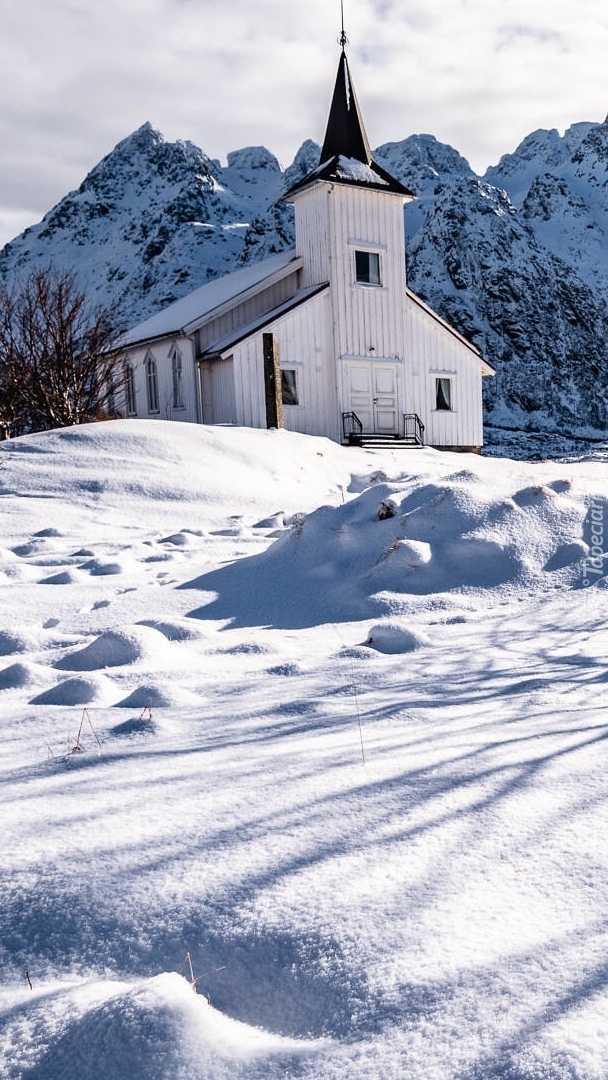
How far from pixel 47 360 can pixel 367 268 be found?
9.22 meters

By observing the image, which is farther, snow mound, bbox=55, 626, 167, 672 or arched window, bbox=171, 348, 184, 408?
arched window, bbox=171, 348, 184, 408

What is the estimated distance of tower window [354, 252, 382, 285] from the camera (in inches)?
799

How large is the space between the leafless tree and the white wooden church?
3.84 m

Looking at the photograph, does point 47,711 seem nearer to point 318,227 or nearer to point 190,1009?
point 190,1009

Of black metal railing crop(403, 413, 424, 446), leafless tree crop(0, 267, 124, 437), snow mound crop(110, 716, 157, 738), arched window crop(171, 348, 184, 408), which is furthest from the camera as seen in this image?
arched window crop(171, 348, 184, 408)

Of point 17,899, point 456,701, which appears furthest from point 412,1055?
point 456,701

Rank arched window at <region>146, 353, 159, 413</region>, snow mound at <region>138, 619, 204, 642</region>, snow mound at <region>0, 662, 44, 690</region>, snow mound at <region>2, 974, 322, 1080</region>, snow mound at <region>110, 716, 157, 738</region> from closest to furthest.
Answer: snow mound at <region>2, 974, 322, 1080</region>, snow mound at <region>110, 716, 157, 738</region>, snow mound at <region>0, 662, 44, 690</region>, snow mound at <region>138, 619, 204, 642</region>, arched window at <region>146, 353, 159, 413</region>

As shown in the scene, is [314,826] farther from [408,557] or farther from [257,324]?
[257,324]

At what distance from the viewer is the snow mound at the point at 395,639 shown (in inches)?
142

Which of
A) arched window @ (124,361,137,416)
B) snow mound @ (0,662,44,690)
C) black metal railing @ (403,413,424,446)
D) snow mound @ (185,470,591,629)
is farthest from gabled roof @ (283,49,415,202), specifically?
snow mound @ (0,662,44,690)

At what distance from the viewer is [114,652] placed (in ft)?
11.2

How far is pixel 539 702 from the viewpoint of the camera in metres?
2.74

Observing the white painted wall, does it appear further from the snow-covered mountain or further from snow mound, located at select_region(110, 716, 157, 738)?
snow mound, located at select_region(110, 716, 157, 738)

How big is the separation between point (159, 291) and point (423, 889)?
106m
